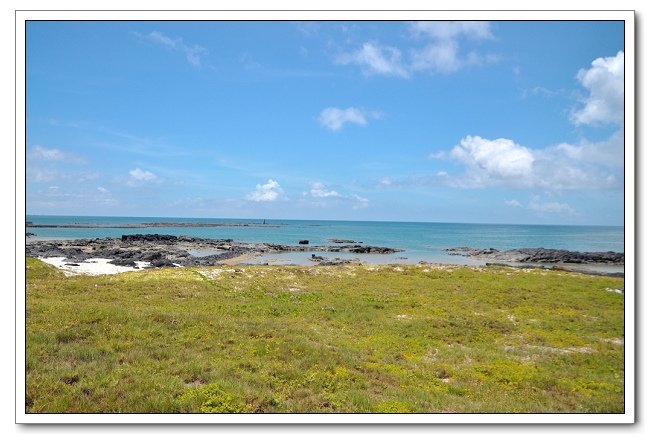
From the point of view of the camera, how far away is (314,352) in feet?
31.2

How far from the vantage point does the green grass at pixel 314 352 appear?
7207mm

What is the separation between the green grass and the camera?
7.21 m

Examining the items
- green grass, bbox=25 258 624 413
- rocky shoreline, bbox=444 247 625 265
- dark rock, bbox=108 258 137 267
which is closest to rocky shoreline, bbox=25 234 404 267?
dark rock, bbox=108 258 137 267

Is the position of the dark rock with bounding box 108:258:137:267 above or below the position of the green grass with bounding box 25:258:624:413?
below

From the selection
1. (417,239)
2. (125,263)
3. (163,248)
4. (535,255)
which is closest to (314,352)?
(125,263)

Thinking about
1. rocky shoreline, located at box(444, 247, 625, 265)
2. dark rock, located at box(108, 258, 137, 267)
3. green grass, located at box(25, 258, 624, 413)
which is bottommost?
rocky shoreline, located at box(444, 247, 625, 265)

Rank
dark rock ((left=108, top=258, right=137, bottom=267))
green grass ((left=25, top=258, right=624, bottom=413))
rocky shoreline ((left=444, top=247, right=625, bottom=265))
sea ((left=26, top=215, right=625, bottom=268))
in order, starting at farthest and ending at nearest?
rocky shoreline ((left=444, top=247, right=625, bottom=265)) → dark rock ((left=108, top=258, right=137, bottom=267)) → sea ((left=26, top=215, right=625, bottom=268)) → green grass ((left=25, top=258, right=624, bottom=413))

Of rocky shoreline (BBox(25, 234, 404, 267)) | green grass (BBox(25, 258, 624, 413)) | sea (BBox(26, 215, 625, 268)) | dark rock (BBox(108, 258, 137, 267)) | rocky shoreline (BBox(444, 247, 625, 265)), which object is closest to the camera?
green grass (BBox(25, 258, 624, 413))

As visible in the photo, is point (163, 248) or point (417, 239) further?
point (417, 239)

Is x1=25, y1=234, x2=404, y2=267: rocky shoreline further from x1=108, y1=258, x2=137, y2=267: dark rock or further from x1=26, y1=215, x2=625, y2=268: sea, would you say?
x1=108, y1=258, x2=137, y2=267: dark rock

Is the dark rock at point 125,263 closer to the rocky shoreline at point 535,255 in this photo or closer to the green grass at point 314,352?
the green grass at point 314,352

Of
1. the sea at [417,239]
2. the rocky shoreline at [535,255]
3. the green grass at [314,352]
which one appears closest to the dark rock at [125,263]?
the sea at [417,239]

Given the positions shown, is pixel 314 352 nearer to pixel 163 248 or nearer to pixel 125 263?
pixel 125 263
